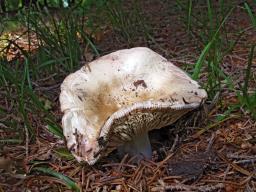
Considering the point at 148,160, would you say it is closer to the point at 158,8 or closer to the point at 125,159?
the point at 125,159

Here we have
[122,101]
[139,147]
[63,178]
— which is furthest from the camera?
[122,101]

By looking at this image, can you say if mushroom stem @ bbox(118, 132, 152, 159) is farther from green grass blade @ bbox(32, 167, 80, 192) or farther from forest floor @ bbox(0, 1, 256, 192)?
green grass blade @ bbox(32, 167, 80, 192)

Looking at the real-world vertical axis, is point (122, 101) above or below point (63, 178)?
above

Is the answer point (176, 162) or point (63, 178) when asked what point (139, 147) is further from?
point (63, 178)

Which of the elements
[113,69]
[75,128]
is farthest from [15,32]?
[75,128]

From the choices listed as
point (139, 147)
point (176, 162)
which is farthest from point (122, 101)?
point (176, 162)

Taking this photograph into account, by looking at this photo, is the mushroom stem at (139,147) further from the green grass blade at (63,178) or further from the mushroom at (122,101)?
the green grass blade at (63,178)

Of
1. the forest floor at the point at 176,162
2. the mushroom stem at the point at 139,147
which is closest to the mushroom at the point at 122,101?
the mushroom stem at the point at 139,147
